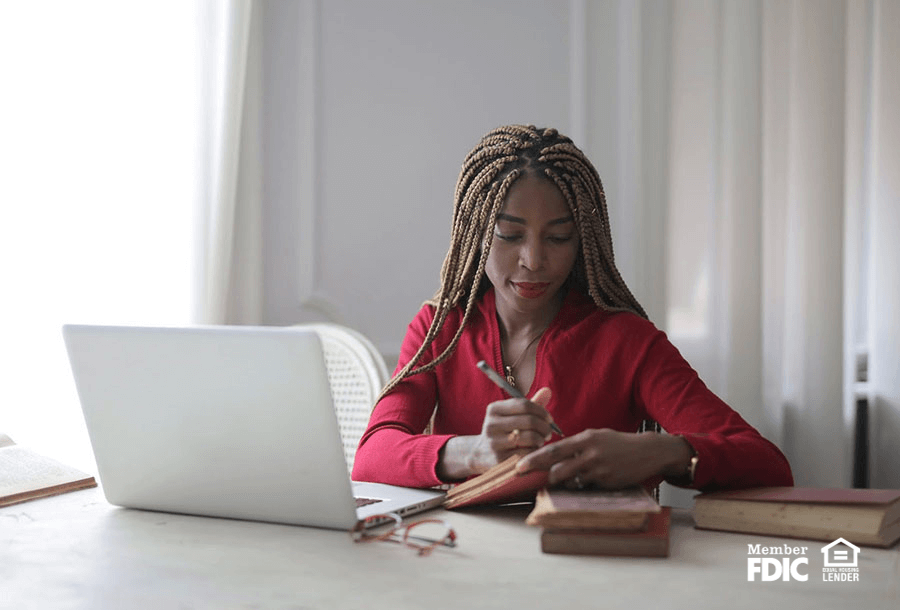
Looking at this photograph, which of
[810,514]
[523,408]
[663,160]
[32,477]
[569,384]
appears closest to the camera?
→ [810,514]

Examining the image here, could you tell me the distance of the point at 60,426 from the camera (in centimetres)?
215

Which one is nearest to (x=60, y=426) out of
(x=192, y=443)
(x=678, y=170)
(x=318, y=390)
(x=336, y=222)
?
(x=336, y=222)

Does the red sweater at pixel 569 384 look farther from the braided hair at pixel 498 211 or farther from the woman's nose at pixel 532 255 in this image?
the woman's nose at pixel 532 255

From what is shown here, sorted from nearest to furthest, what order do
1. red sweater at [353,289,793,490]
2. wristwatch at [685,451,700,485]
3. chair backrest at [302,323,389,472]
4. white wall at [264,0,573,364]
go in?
wristwatch at [685,451,700,485]
red sweater at [353,289,793,490]
chair backrest at [302,323,389,472]
white wall at [264,0,573,364]

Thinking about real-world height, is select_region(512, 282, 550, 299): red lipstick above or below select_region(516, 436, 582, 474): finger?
above

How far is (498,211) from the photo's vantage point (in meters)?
1.66

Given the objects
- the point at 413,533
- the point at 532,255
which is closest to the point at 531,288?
the point at 532,255

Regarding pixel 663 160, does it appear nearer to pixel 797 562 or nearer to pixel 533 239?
pixel 533 239

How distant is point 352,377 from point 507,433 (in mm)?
1150

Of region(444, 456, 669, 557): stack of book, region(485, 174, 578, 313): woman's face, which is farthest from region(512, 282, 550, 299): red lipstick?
region(444, 456, 669, 557): stack of book

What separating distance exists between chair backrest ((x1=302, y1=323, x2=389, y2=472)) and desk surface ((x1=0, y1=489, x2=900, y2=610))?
3.62ft

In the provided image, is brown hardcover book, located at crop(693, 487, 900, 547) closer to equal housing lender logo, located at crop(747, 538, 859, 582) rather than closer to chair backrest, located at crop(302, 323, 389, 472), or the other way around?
equal housing lender logo, located at crop(747, 538, 859, 582)

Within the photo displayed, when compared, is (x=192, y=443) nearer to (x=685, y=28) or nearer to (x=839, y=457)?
(x=839, y=457)

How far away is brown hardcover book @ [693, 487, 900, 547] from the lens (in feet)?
3.59
